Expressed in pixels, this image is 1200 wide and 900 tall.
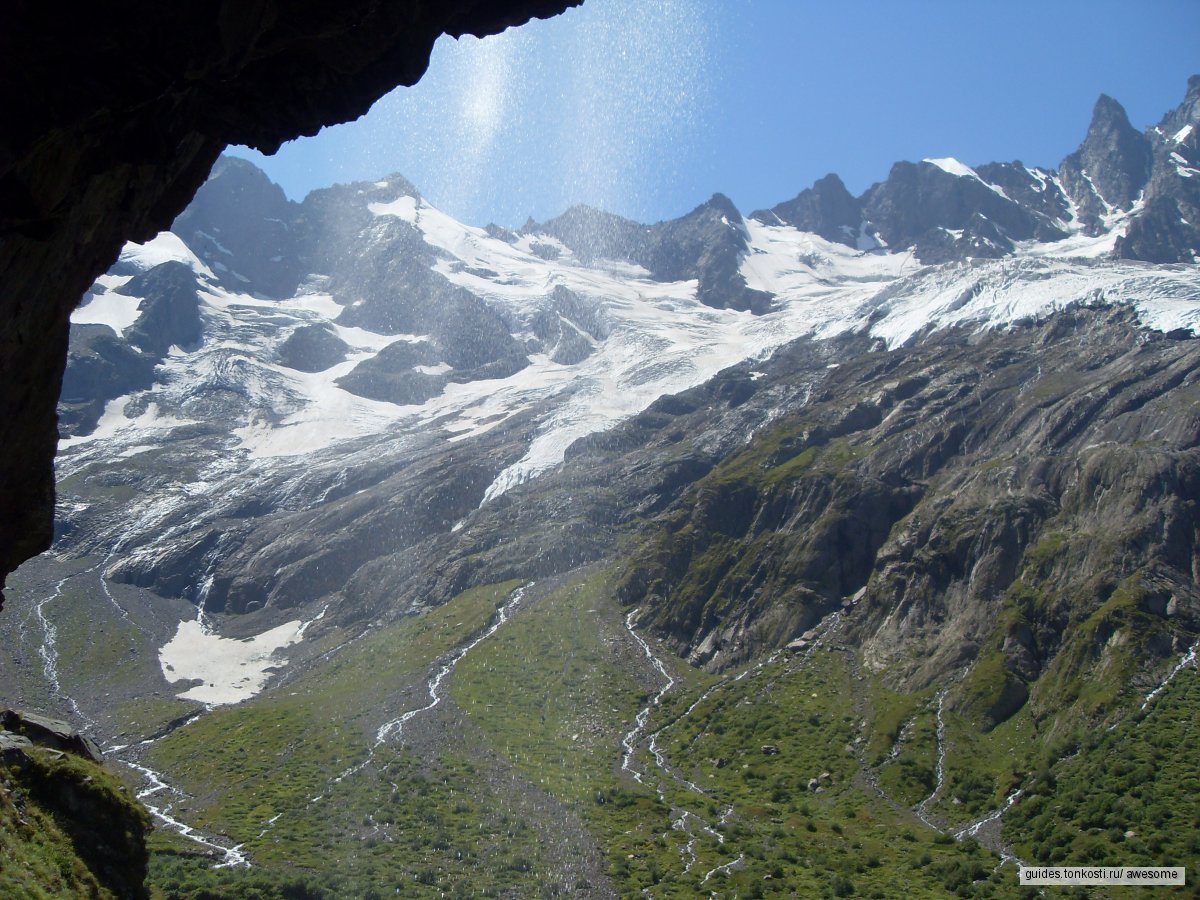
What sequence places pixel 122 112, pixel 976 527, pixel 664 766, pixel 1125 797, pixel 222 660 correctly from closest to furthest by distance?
1. pixel 122 112
2. pixel 1125 797
3. pixel 664 766
4. pixel 976 527
5. pixel 222 660

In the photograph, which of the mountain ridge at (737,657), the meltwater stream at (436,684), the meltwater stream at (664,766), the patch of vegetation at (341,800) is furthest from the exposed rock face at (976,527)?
the patch of vegetation at (341,800)

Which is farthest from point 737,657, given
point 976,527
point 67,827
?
point 67,827

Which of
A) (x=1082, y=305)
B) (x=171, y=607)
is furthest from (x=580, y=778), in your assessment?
(x=1082, y=305)

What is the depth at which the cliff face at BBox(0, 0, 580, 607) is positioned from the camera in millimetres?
17078

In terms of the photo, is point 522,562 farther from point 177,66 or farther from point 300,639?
point 177,66

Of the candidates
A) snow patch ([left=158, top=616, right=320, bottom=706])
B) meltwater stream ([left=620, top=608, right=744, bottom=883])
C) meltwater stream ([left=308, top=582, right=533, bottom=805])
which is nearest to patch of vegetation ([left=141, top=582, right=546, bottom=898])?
meltwater stream ([left=308, top=582, right=533, bottom=805])

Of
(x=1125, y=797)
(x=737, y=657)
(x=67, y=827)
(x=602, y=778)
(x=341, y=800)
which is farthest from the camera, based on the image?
(x=737, y=657)

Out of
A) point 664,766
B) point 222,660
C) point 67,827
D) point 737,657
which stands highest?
point 67,827

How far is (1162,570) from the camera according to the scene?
91.8 m

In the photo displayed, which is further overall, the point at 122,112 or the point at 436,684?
the point at 436,684

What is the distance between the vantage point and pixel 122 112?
1917cm

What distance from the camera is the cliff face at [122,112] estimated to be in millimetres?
17078

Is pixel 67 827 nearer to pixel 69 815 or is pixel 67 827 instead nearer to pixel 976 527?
pixel 69 815

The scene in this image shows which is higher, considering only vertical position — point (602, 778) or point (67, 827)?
point (67, 827)
